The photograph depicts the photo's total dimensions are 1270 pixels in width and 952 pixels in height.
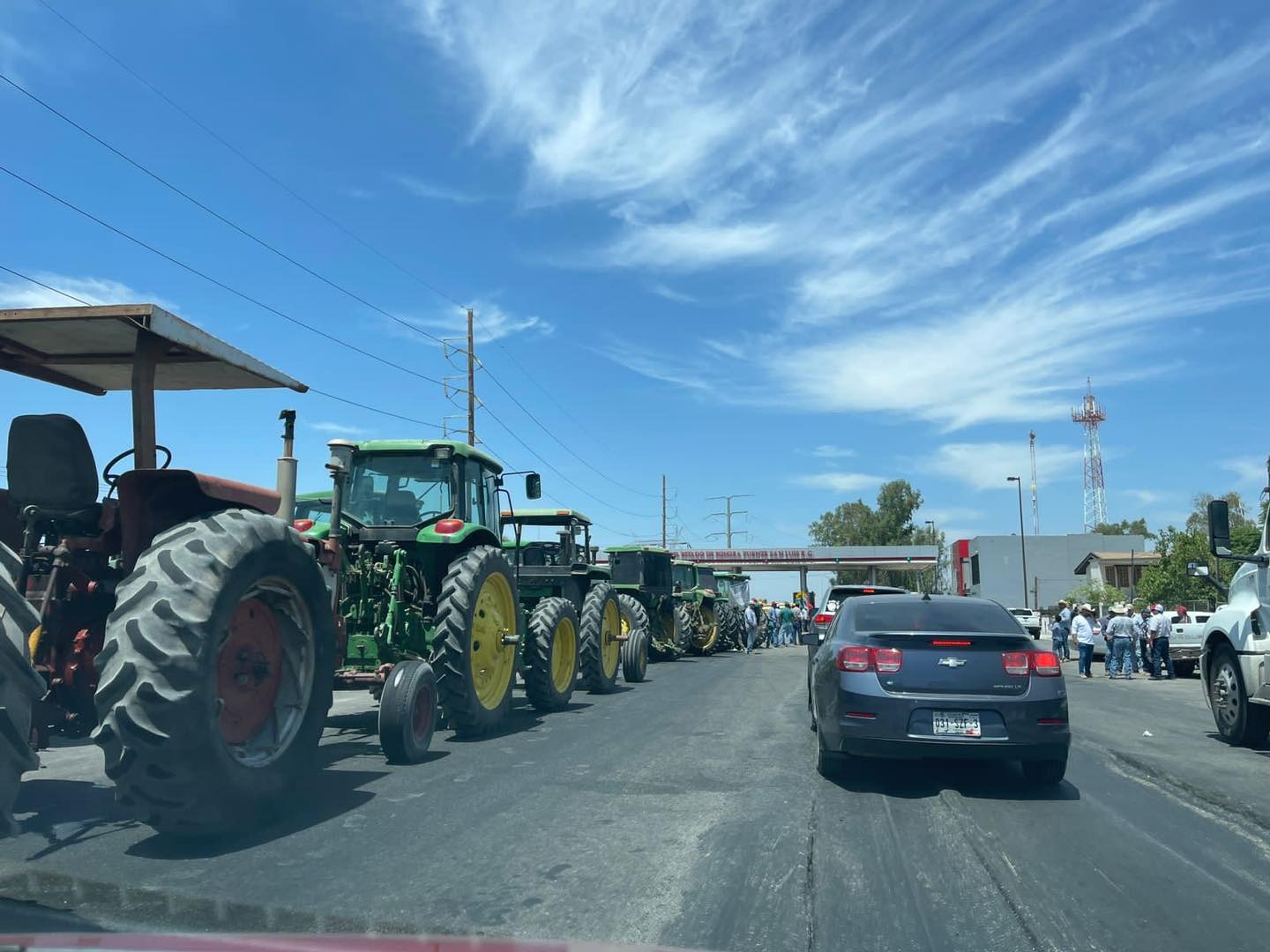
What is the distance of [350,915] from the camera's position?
4.11 meters

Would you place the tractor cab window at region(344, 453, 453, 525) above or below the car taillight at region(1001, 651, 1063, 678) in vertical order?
above

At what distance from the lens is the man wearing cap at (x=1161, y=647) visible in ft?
71.3

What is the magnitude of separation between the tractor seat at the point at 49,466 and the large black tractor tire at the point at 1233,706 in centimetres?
998

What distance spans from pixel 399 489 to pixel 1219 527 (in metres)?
7.93

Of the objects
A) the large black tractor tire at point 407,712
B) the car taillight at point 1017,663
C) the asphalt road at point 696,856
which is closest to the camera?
the asphalt road at point 696,856

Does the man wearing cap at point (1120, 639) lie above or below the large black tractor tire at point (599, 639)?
below

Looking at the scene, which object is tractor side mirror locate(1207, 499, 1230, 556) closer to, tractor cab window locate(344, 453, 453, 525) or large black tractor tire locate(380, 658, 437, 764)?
large black tractor tire locate(380, 658, 437, 764)

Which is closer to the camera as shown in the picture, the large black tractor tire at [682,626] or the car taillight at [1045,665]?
the car taillight at [1045,665]

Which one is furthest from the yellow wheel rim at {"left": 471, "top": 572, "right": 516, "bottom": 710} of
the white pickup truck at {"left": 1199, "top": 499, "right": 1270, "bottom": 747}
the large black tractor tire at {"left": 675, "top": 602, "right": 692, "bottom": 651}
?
the large black tractor tire at {"left": 675, "top": 602, "right": 692, "bottom": 651}

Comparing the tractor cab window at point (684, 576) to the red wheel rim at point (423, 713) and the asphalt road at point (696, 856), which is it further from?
the red wheel rim at point (423, 713)

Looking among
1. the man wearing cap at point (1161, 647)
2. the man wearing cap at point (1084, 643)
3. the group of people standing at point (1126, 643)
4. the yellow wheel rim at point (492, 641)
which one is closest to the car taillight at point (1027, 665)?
the yellow wheel rim at point (492, 641)

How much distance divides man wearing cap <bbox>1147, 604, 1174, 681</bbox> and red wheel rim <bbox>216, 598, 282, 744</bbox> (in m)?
21.2

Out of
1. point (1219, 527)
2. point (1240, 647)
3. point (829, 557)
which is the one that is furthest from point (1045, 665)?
point (829, 557)

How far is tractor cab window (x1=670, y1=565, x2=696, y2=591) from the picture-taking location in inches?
1081
